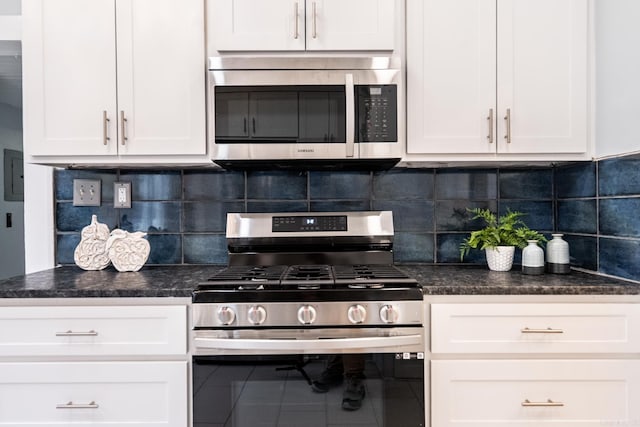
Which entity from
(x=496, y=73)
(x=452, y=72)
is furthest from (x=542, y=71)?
(x=452, y=72)

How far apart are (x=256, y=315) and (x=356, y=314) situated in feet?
1.11

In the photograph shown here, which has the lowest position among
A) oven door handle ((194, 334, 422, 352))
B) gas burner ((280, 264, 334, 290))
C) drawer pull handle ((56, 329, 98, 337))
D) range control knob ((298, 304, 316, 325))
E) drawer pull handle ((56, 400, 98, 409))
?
drawer pull handle ((56, 400, 98, 409))

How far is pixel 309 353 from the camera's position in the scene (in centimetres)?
136

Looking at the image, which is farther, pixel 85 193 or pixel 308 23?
pixel 85 193

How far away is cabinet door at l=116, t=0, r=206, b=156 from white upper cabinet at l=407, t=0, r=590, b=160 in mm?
883

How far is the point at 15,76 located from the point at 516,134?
293 cm

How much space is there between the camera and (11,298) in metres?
1.41

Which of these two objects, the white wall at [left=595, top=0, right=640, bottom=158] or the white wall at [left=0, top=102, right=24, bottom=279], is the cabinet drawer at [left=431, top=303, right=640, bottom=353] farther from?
the white wall at [left=0, top=102, right=24, bottom=279]

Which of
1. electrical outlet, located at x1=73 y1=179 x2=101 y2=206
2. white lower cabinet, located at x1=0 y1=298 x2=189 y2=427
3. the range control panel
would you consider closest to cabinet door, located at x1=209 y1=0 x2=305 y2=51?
the range control panel

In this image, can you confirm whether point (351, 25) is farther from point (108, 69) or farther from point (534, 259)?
point (534, 259)

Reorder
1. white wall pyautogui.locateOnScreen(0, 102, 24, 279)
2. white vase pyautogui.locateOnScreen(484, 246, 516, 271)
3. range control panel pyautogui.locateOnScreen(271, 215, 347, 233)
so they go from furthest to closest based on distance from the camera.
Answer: white wall pyautogui.locateOnScreen(0, 102, 24, 279) → range control panel pyautogui.locateOnScreen(271, 215, 347, 233) → white vase pyautogui.locateOnScreen(484, 246, 516, 271)

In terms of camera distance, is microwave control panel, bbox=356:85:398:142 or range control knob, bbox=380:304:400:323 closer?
range control knob, bbox=380:304:400:323

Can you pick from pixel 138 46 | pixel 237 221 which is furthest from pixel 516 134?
pixel 138 46

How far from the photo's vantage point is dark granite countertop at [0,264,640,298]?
1418 millimetres
